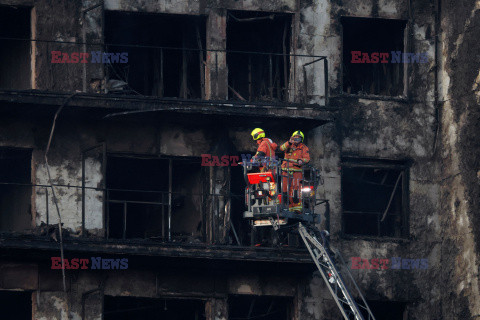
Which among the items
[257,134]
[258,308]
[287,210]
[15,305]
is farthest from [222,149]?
[15,305]

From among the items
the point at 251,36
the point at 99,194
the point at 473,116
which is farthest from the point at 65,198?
the point at 473,116

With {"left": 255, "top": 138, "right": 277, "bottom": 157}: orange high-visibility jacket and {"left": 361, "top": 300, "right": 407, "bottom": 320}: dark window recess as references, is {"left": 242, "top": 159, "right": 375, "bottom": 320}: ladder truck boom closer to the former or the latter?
{"left": 255, "top": 138, "right": 277, "bottom": 157}: orange high-visibility jacket

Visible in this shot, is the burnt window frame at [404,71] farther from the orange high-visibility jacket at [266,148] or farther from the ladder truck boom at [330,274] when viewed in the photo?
the ladder truck boom at [330,274]

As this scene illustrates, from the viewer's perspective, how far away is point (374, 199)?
35031 mm

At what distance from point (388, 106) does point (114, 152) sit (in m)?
6.41

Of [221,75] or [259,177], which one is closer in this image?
[259,177]

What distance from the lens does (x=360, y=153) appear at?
34250mm

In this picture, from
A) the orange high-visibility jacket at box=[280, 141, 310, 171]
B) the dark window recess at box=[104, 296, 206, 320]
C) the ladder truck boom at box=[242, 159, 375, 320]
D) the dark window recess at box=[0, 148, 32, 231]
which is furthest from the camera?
the dark window recess at box=[0, 148, 32, 231]

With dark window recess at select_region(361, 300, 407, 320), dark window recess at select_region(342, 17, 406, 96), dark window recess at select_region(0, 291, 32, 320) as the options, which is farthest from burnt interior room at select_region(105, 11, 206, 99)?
dark window recess at select_region(361, 300, 407, 320)

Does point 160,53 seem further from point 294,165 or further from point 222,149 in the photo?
point 294,165

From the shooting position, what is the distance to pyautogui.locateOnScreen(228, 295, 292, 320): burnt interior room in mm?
33719

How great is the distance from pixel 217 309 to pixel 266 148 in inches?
148

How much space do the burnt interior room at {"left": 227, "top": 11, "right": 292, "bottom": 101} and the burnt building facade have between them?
1.8 inches

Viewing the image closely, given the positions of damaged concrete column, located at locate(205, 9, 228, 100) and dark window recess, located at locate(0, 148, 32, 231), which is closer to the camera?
dark window recess, located at locate(0, 148, 32, 231)
